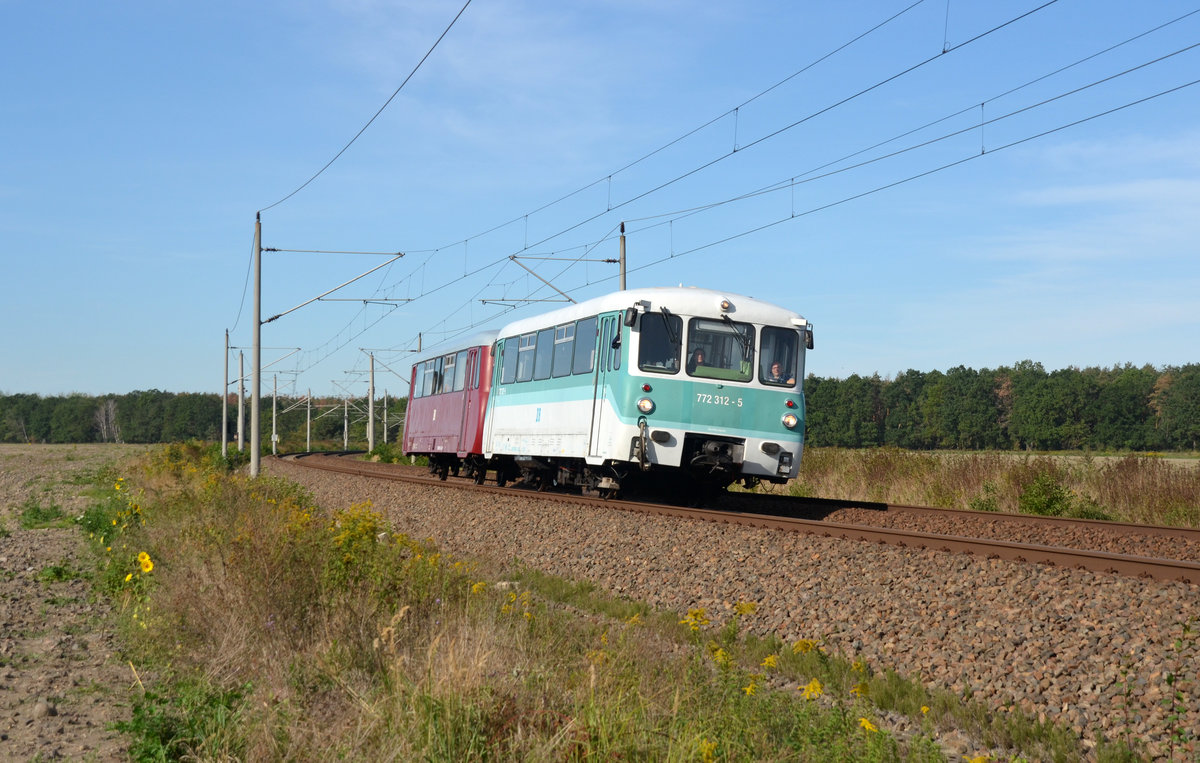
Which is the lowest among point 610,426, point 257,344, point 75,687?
point 75,687

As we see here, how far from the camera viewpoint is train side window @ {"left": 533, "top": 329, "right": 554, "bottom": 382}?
62.7 feet

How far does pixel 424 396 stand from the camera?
98.3ft

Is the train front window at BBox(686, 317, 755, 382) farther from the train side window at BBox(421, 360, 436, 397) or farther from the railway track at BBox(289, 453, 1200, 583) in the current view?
the train side window at BBox(421, 360, 436, 397)

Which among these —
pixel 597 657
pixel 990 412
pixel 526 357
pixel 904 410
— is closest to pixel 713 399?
pixel 526 357

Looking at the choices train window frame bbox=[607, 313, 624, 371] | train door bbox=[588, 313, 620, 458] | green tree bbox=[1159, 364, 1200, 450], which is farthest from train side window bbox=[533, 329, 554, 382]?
green tree bbox=[1159, 364, 1200, 450]

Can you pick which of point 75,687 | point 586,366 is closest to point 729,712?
point 75,687

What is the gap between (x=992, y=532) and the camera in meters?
12.9

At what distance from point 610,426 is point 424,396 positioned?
49.3 feet

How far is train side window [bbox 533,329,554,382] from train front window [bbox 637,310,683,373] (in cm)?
366

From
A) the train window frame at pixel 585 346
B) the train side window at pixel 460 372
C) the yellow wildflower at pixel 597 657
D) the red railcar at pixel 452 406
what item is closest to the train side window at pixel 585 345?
the train window frame at pixel 585 346

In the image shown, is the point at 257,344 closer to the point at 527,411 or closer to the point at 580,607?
the point at 527,411

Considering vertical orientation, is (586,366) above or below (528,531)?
above

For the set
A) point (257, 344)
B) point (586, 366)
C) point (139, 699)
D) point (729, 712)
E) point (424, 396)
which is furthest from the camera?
point (424, 396)

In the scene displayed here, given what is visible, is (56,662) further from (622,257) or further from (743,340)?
(622,257)
